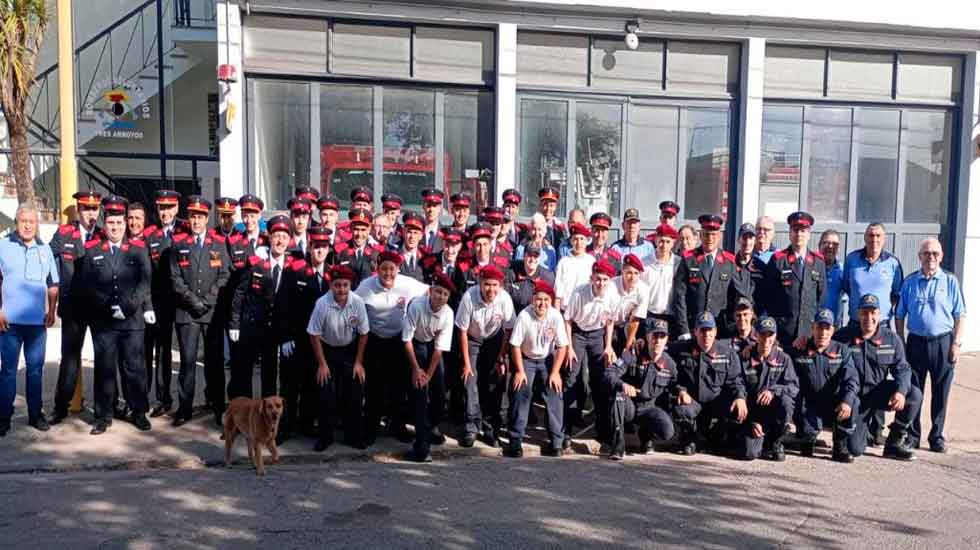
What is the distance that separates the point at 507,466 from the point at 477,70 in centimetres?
668

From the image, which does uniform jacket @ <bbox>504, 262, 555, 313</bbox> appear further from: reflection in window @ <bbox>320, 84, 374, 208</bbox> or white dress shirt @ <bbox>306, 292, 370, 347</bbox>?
reflection in window @ <bbox>320, 84, 374, 208</bbox>

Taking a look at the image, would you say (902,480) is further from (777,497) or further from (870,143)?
(870,143)

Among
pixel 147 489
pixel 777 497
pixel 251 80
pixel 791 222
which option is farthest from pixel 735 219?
pixel 147 489

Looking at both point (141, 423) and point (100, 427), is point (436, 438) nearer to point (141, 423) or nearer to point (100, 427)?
point (141, 423)

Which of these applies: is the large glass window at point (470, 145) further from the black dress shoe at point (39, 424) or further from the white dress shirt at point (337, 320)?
the black dress shoe at point (39, 424)

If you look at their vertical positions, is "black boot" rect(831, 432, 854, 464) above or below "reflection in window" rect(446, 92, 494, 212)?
below

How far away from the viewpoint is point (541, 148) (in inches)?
455

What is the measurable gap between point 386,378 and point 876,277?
16.4 feet

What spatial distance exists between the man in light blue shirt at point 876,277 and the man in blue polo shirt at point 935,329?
45cm

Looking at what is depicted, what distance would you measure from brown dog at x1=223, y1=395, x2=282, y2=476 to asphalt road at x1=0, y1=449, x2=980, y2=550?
0.19 metres

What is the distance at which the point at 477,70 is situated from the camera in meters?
11.3

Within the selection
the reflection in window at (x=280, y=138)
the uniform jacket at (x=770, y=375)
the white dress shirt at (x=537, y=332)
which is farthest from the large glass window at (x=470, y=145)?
the uniform jacket at (x=770, y=375)

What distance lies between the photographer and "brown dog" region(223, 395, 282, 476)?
6082 millimetres

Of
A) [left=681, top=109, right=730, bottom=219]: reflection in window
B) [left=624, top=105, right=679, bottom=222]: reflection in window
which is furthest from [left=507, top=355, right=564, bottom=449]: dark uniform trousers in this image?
[left=681, top=109, right=730, bottom=219]: reflection in window
